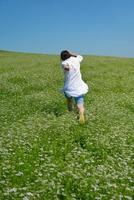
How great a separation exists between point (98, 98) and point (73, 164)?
1600 centimetres

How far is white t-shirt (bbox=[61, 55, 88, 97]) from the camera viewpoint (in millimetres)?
20219

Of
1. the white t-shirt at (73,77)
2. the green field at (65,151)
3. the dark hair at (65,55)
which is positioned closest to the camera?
the green field at (65,151)

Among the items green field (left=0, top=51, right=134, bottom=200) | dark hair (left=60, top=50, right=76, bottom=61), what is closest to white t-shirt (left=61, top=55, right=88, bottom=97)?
dark hair (left=60, top=50, right=76, bottom=61)

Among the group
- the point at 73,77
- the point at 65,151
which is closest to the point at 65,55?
the point at 73,77

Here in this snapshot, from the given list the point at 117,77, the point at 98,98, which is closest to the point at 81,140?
the point at 98,98

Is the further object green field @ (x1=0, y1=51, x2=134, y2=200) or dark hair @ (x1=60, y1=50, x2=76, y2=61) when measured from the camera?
dark hair @ (x1=60, y1=50, x2=76, y2=61)

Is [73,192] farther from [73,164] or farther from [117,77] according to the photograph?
[117,77]

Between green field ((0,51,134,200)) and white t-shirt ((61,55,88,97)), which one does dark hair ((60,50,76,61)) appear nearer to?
white t-shirt ((61,55,88,97))

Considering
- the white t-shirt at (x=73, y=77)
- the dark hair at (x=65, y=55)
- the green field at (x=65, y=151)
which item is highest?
the dark hair at (x=65, y=55)

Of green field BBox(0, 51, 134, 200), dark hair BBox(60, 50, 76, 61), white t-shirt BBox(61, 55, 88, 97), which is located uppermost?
dark hair BBox(60, 50, 76, 61)

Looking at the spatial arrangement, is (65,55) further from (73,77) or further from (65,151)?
(65,151)

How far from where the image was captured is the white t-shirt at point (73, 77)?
66.3 feet

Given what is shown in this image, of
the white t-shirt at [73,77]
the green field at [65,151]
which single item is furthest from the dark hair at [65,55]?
the green field at [65,151]

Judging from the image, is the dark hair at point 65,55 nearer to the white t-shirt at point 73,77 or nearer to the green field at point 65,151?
the white t-shirt at point 73,77
